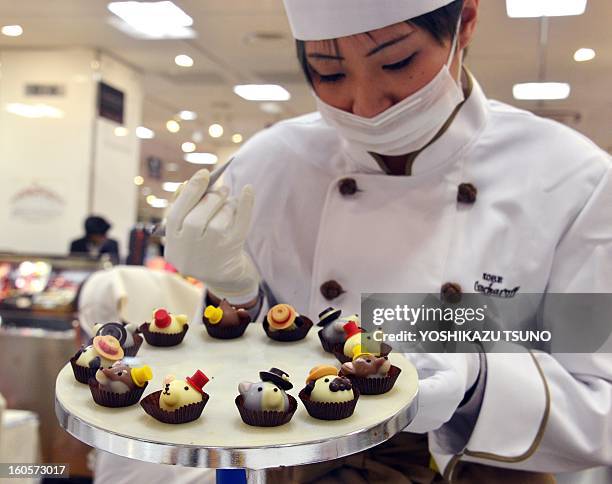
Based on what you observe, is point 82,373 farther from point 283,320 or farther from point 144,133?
point 144,133

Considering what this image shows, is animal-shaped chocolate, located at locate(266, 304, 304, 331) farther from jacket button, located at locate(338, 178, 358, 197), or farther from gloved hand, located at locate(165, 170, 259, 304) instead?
jacket button, located at locate(338, 178, 358, 197)

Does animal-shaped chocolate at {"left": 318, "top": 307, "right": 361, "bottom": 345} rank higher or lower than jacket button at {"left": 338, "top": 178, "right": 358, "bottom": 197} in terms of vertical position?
lower

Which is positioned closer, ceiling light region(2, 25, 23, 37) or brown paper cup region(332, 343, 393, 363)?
brown paper cup region(332, 343, 393, 363)

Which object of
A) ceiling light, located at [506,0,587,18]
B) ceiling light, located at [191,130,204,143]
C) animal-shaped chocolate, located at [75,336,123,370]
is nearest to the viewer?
animal-shaped chocolate, located at [75,336,123,370]

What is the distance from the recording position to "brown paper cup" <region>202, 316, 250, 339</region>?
689mm

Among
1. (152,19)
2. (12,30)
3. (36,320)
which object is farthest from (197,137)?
(36,320)

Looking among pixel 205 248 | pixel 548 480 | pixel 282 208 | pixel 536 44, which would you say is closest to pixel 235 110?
pixel 282 208

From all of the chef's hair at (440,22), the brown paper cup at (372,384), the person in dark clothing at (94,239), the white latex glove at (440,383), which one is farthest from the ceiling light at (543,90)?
the person in dark clothing at (94,239)

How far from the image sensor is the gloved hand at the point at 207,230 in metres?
0.71

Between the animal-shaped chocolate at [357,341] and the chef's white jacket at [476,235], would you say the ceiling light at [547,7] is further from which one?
the animal-shaped chocolate at [357,341]

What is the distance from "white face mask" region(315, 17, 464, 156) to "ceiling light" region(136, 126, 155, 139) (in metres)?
0.25

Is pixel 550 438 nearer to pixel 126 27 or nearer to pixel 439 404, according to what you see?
pixel 439 404

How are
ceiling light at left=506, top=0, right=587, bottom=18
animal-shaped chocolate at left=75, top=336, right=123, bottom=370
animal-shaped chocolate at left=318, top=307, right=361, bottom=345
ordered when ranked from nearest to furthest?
1. animal-shaped chocolate at left=75, top=336, right=123, bottom=370
2. animal-shaped chocolate at left=318, top=307, right=361, bottom=345
3. ceiling light at left=506, top=0, right=587, bottom=18

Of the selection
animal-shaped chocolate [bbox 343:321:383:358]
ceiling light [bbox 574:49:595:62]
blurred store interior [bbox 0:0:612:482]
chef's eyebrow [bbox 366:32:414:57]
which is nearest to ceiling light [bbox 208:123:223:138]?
blurred store interior [bbox 0:0:612:482]
